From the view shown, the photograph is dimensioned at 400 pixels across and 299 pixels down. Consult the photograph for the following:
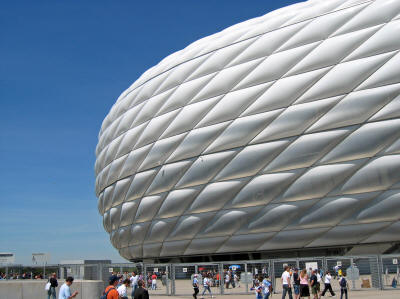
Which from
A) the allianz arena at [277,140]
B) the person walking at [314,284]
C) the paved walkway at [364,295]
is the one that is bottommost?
the paved walkway at [364,295]

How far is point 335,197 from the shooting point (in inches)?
791

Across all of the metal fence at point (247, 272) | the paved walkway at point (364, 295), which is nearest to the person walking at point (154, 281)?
the metal fence at point (247, 272)

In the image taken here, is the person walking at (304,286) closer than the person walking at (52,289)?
Yes

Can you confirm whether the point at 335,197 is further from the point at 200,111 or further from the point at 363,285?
the point at 200,111

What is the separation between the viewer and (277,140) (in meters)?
21.1

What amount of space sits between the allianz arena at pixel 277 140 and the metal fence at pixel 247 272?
2063mm

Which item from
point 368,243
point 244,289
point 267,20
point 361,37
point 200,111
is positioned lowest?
point 244,289

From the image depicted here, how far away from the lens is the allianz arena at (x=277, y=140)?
763 inches

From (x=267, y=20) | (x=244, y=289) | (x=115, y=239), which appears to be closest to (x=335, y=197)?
(x=244, y=289)

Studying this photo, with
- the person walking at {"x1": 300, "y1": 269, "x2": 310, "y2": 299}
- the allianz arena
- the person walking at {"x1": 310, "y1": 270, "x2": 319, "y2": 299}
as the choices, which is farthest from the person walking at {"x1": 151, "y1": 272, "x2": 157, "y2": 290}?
the person walking at {"x1": 300, "y1": 269, "x2": 310, "y2": 299}

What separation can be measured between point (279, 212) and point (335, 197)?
8.02 feet

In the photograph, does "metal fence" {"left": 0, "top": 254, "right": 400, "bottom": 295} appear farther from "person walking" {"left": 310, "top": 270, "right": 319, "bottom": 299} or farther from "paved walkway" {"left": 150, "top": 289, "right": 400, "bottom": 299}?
"person walking" {"left": 310, "top": 270, "right": 319, "bottom": 299}

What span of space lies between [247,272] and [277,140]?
548 cm

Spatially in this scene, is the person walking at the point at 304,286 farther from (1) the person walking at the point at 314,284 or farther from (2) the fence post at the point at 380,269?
(2) the fence post at the point at 380,269
